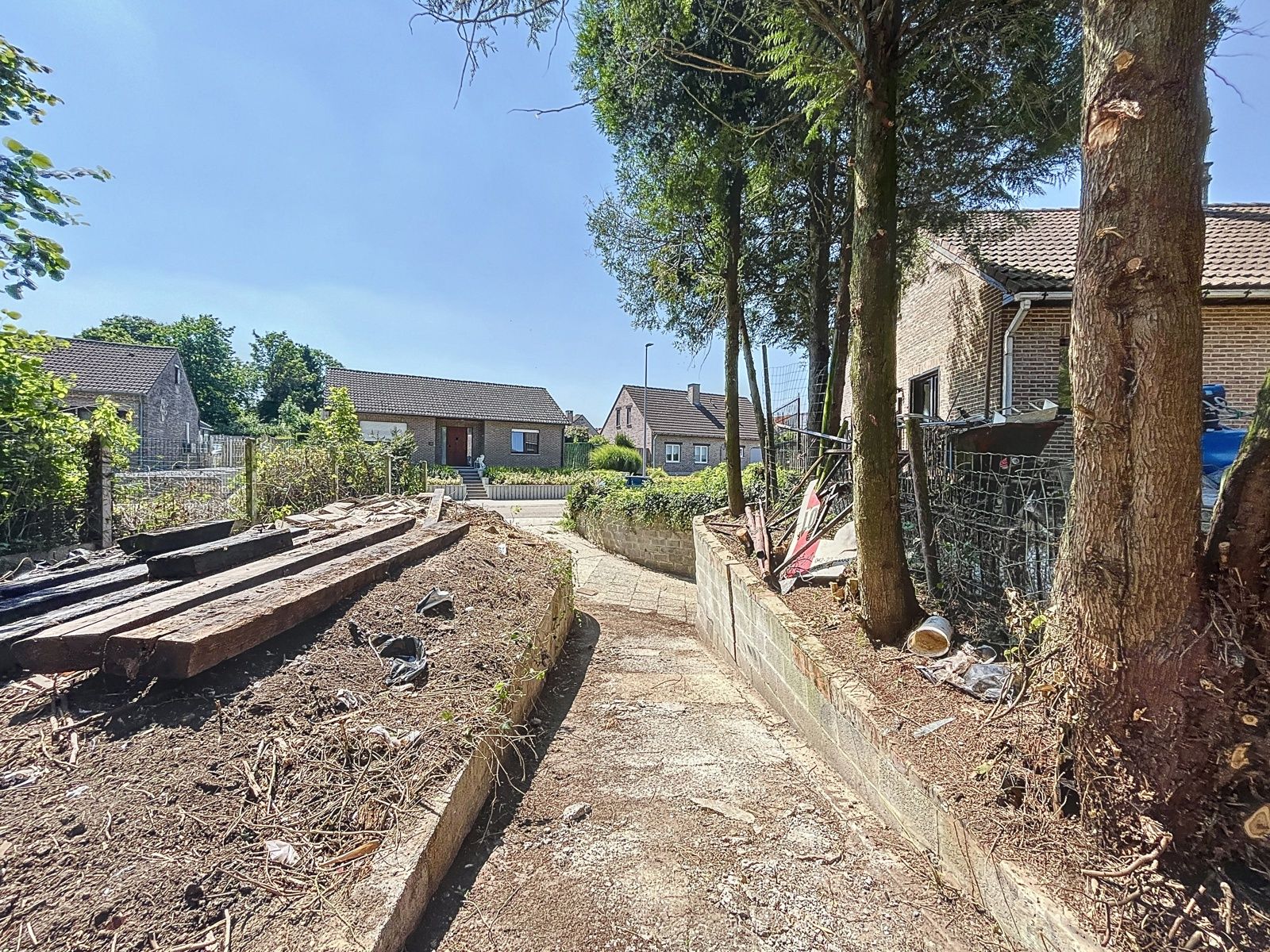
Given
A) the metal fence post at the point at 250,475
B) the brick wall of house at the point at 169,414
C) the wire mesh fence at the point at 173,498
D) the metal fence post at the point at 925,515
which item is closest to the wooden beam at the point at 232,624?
the metal fence post at the point at 925,515

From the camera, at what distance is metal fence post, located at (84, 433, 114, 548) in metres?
6.32

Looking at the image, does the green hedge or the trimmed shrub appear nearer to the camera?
the green hedge

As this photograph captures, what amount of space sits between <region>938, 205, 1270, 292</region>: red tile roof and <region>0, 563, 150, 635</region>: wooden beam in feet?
33.3

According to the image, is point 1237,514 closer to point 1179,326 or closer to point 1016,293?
point 1179,326

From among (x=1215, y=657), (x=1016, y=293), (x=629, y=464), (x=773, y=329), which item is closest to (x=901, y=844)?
(x=1215, y=657)

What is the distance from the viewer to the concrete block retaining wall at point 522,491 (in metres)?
22.2

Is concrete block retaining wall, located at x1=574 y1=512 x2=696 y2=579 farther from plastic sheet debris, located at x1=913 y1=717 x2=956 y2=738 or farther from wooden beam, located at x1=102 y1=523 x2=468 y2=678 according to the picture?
plastic sheet debris, located at x1=913 y1=717 x2=956 y2=738

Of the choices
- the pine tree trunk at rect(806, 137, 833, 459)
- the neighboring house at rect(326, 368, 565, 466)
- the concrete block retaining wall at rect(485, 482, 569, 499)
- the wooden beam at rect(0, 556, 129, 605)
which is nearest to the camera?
the wooden beam at rect(0, 556, 129, 605)

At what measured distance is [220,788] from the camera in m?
1.92

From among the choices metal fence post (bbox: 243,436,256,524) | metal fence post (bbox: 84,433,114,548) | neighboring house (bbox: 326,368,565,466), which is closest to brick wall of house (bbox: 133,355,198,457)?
neighboring house (bbox: 326,368,565,466)

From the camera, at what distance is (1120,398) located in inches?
73.6

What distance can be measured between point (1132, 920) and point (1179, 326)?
5.93ft

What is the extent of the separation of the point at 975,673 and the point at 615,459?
87.5 ft

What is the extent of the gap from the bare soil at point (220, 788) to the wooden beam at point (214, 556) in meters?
1.01
